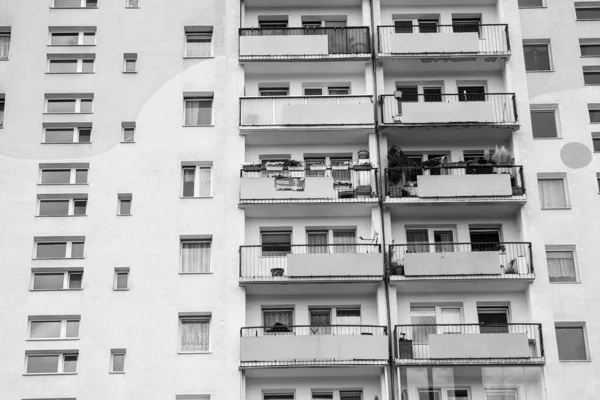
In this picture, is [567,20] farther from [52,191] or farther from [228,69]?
[52,191]

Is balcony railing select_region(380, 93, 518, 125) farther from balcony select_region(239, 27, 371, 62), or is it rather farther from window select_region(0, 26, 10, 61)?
window select_region(0, 26, 10, 61)

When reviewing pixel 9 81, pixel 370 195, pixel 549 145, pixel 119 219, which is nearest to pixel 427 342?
pixel 370 195

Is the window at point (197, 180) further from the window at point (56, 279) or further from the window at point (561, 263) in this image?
the window at point (561, 263)

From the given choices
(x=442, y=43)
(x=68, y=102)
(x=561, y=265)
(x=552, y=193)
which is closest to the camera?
(x=561, y=265)

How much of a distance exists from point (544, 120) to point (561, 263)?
639 centimetres

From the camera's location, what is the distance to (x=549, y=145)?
4391 cm

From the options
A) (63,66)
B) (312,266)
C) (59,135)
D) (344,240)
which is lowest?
(312,266)

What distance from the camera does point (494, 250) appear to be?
141 feet

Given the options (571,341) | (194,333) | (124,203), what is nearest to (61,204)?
(124,203)

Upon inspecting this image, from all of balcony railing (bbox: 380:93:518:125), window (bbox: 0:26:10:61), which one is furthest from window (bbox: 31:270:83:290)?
balcony railing (bbox: 380:93:518:125)

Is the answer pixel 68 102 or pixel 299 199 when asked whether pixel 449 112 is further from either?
pixel 68 102

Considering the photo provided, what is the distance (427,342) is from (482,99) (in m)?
11.4

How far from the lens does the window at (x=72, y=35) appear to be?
46312 millimetres

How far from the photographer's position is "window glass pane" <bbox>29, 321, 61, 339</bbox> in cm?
4112
